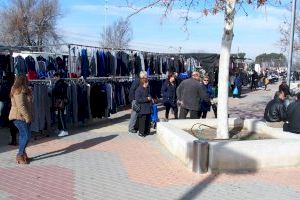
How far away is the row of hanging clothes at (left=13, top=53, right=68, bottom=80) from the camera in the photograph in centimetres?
1535

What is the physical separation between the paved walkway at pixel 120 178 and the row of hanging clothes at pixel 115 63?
15.5ft

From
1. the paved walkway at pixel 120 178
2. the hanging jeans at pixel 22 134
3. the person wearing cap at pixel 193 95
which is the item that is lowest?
the paved walkway at pixel 120 178

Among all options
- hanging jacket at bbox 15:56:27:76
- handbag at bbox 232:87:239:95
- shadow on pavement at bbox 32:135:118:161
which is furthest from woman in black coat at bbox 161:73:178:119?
handbag at bbox 232:87:239:95

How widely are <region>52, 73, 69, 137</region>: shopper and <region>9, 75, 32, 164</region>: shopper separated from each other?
324 cm

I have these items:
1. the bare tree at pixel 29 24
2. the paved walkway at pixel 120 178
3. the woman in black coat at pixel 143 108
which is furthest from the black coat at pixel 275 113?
the bare tree at pixel 29 24

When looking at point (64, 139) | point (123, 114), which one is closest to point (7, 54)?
point (64, 139)

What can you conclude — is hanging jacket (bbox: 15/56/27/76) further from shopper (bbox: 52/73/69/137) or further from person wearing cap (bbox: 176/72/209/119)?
person wearing cap (bbox: 176/72/209/119)

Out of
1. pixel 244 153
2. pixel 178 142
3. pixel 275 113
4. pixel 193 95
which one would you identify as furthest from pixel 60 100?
pixel 244 153

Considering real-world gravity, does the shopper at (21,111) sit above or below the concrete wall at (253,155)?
above

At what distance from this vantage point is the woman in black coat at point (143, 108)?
509 inches

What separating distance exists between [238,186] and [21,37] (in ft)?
148

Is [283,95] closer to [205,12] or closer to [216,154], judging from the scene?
[205,12]

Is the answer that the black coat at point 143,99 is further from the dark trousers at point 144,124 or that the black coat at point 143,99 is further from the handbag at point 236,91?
the handbag at point 236,91

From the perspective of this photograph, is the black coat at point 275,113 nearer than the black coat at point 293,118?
No
